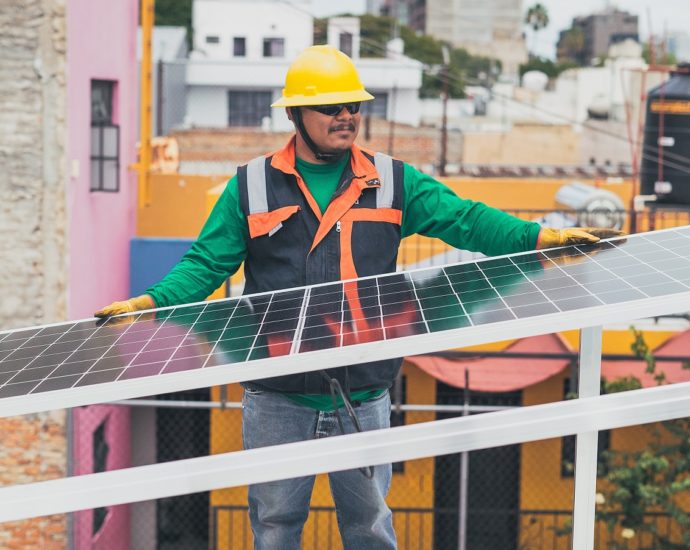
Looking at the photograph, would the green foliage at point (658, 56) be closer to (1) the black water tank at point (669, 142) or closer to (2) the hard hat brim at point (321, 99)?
(1) the black water tank at point (669, 142)

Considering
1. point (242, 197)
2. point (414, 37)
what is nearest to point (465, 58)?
point (414, 37)

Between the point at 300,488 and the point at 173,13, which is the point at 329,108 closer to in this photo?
the point at 300,488

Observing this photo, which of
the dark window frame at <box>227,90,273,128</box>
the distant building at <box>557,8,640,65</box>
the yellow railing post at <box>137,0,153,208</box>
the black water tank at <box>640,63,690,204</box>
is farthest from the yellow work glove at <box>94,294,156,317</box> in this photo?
the distant building at <box>557,8,640,65</box>

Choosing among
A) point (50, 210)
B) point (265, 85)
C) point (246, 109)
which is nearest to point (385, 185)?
point (50, 210)

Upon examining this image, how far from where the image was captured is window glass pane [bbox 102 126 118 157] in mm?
12539

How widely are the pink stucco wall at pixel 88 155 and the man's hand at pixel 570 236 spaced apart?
24.3ft

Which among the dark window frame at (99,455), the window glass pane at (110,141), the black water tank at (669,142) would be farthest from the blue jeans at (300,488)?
the black water tank at (669,142)

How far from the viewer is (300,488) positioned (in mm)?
4250

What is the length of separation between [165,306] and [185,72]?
3694cm

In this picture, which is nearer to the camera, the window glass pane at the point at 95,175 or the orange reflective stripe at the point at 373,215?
the orange reflective stripe at the point at 373,215

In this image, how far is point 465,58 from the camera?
3637 inches

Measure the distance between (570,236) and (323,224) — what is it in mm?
904

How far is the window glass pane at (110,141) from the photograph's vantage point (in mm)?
12539

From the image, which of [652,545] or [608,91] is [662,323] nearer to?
[652,545]
